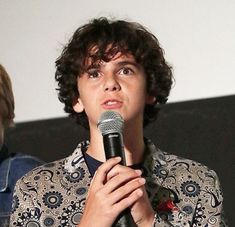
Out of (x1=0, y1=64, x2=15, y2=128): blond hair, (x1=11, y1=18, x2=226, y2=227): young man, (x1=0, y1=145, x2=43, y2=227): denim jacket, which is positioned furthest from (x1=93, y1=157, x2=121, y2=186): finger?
(x1=0, y1=64, x2=15, y2=128): blond hair

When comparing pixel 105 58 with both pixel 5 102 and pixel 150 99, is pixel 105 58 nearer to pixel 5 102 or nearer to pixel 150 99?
pixel 150 99

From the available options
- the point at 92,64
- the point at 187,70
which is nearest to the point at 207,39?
the point at 187,70

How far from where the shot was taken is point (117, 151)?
75 centimetres

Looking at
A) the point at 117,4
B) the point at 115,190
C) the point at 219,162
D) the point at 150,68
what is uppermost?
the point at 117,4

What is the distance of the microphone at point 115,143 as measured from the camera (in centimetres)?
75

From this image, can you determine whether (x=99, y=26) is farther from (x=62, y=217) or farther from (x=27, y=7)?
(x=27, y=7)

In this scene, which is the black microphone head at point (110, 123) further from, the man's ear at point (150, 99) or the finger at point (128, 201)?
the man's ear at point (150, 99)

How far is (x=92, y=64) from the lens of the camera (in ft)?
3.21

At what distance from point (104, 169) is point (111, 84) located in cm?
22

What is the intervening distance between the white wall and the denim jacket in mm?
413

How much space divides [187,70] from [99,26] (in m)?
0.58

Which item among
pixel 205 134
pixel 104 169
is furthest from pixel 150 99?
pixel 205 134

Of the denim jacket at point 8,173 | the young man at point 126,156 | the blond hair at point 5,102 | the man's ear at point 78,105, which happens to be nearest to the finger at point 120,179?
the young man at point 126,156

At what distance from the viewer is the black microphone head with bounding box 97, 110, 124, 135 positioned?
78 centimetres
